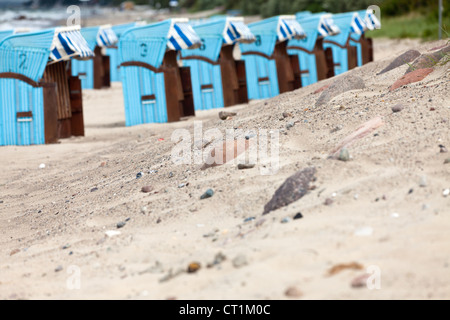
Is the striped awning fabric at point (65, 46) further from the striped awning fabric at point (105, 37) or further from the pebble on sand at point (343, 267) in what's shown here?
the striped awning fabric at point (105, 37)

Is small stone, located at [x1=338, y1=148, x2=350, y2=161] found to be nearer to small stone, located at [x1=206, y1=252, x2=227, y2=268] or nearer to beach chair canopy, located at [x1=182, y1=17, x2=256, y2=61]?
small stone, located at [x1=206, y1=252, x2=227, y2=268]

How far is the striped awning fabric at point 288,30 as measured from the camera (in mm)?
15703

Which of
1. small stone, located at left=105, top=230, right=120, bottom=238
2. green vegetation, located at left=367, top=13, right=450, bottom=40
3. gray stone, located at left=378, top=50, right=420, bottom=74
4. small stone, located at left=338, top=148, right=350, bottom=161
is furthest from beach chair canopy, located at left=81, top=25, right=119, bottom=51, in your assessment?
small stone, located at left=338, top=148, right=350, bottom=161

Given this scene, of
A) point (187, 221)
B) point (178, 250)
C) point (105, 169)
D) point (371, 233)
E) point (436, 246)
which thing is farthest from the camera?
point (105, 169)

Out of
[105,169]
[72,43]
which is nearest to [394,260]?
[105,169]

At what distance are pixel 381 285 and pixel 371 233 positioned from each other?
518 mm

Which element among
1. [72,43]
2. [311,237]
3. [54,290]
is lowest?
[54,290]

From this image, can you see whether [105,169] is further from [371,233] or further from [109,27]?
[109,27]

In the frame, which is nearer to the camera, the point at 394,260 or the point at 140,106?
the point at 394,260

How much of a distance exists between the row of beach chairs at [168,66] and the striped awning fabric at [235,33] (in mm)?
22

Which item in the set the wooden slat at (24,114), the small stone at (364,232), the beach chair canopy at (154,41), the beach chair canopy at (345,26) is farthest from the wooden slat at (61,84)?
the beach chair canopy at (345,26)

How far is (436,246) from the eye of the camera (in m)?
3.39

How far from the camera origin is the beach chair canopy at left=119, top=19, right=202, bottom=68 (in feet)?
40.6

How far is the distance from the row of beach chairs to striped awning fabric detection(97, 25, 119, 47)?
0.13 feet
